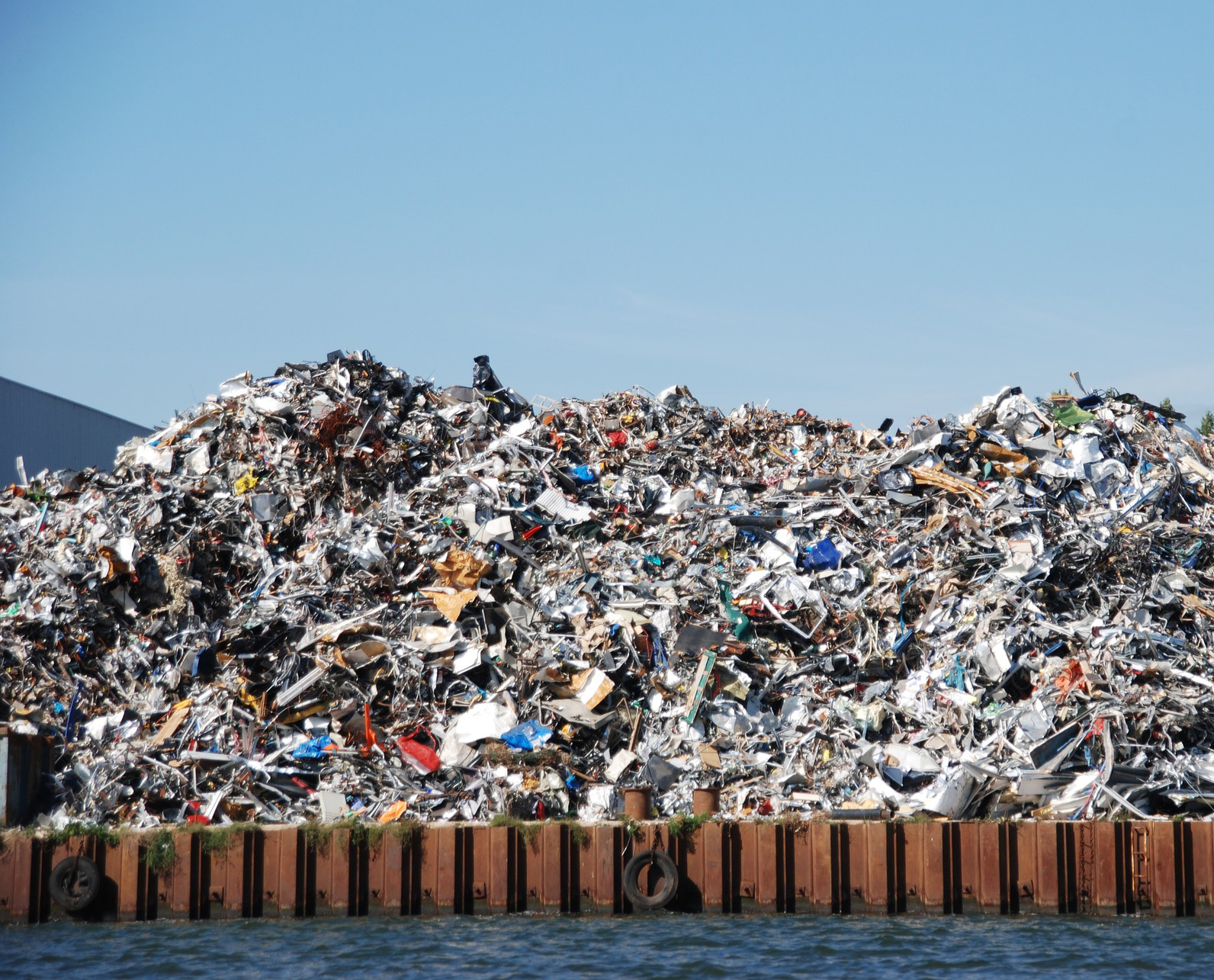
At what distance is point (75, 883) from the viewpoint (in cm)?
1656

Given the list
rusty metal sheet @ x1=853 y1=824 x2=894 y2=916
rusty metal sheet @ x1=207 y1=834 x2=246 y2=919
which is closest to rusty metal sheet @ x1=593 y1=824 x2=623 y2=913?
rusty metal sheet @ x1=853 y1=824 x2=894 y2=916

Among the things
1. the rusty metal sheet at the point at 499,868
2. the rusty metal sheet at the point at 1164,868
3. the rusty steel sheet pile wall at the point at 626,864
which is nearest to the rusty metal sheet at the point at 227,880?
the rusty steel sheet pile wall at the point at 626,864

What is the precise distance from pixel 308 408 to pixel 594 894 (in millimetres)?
12434

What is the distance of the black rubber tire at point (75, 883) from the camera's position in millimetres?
16453

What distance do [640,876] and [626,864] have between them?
219mm

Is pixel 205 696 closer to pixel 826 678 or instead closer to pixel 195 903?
pixel 195 903

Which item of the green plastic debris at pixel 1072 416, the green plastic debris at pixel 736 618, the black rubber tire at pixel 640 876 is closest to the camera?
the black rubber tire at pixel 640 876

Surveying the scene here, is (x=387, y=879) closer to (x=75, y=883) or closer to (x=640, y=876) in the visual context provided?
(x=640, y=876)

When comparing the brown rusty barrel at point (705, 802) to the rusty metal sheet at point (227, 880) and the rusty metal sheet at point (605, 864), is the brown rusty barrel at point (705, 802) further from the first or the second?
the rusty metal sheet at point (227, 880)

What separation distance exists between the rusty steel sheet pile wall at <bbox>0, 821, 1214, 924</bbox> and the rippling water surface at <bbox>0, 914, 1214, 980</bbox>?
0.69 ft

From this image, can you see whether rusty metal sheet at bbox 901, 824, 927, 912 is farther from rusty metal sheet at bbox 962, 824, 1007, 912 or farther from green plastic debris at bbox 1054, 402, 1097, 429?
green plastic debris at bbox 1054, 402, 1097, 429

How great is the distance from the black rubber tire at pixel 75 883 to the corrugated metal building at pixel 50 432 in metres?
17.3

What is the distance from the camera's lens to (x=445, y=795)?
17531mm

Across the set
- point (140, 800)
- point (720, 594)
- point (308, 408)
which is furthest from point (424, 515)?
point (140, 800)
